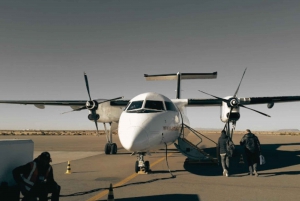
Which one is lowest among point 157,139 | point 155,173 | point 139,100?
point 155,173

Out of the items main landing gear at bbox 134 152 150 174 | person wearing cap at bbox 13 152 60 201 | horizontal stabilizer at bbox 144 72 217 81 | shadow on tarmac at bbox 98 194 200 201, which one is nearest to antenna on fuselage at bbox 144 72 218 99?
horizontal stabilizer at bbox 144 72 217 81

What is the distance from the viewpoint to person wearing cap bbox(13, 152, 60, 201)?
4.53 m

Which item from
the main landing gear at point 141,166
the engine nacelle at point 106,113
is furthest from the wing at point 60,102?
the main landing gear at point 141,166

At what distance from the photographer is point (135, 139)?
7.91 m

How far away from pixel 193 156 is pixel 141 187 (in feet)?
14.8

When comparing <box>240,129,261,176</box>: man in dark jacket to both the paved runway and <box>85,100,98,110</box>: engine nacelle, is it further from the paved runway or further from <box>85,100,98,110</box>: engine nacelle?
<box>85,100,98,110</box>: engine nacelle

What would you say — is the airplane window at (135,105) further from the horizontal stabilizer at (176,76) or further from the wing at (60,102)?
the horizontal stabilizer at (176,76)

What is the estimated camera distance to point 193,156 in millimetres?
11227

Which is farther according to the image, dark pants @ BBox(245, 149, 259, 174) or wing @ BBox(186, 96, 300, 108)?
wing @ BBox(186, 96, 300, 108)

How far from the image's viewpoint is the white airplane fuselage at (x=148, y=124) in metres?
8.08

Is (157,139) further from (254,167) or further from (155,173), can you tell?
(254,167)

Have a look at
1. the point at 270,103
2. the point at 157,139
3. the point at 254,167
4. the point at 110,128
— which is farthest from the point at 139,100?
the point at 270,103

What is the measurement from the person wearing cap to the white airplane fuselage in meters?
3.23

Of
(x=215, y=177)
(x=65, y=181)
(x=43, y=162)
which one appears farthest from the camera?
(x=215, y=177)
